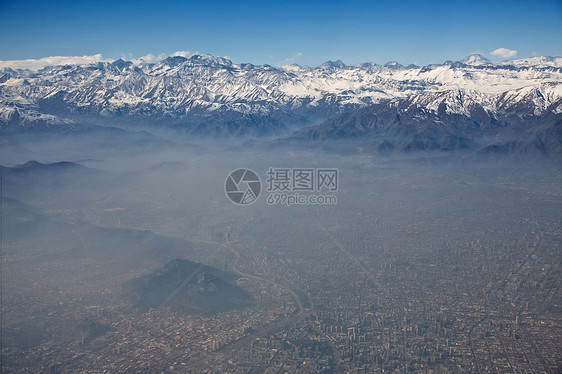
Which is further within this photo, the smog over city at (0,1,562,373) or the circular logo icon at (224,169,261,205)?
the circular logo icon at (224,169,261,205)

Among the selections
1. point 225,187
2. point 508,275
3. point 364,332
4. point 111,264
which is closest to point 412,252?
point 508,275

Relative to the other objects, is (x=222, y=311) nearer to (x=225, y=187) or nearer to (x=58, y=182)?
(x=225, y=187)

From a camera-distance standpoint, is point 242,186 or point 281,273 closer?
point 281,273

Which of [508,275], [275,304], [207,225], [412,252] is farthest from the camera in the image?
[207,225]

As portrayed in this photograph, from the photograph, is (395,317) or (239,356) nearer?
(239,356)

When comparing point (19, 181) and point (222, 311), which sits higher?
point (19, 181)

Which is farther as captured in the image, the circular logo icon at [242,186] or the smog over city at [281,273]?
the circular logo icon at [242,186]

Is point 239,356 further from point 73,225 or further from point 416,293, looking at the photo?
point 73,225

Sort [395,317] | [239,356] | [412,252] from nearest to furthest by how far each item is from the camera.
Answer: [239,356]
[395,317]
[412,252]
